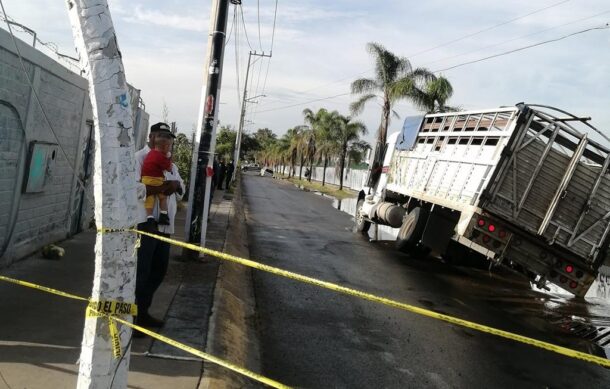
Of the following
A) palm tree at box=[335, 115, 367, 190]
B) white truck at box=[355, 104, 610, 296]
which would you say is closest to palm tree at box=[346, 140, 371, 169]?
palm tree at box=[335, 115, 367, 190]

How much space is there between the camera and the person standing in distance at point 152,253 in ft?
15.4

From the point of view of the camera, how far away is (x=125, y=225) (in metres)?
2.47

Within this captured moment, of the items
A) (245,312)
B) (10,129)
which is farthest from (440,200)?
(10,129)

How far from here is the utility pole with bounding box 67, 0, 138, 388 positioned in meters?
2.37

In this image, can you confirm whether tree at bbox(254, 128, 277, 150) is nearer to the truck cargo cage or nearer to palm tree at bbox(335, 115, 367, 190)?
palm tree at bbox(335, 115, 367, 190)

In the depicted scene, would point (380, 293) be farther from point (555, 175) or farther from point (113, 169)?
point (113, 169)

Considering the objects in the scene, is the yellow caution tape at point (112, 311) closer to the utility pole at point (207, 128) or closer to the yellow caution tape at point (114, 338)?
the yellow caution tape at point (114, 338)

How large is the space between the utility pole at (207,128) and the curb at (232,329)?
2.52 ft

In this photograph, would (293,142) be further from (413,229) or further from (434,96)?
(413,229)

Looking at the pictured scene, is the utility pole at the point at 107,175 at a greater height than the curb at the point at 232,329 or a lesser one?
greater

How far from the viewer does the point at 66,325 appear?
15.3ft

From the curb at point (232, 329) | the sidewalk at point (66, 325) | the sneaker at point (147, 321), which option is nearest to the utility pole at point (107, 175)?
the sidewalk at point (66, 325)

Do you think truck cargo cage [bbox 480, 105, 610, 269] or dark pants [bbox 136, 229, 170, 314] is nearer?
dark pants [bbox 136, 229, 170, 314]

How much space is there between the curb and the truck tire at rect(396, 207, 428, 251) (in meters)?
4.28
